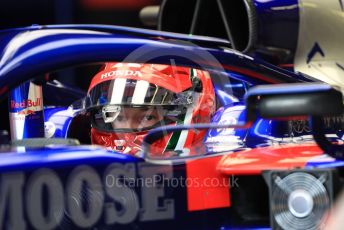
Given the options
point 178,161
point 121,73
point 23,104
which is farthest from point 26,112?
point 178,161

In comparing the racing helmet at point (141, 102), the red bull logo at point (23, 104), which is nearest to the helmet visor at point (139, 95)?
the racing helmet at point (141, 102)

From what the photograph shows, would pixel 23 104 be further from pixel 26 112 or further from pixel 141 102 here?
pixel 141 102

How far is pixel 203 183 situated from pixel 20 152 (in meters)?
0.52

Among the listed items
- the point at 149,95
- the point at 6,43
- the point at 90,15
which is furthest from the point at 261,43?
the point at 90,15

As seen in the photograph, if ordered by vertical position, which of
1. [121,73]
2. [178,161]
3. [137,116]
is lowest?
[178,161]

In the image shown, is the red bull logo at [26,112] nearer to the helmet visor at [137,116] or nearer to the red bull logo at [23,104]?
the red bull logo at [23,104]

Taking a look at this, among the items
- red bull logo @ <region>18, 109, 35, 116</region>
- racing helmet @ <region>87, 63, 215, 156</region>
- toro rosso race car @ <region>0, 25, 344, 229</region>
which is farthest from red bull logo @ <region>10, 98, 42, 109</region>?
toro rosso race car @ <region>0, 25, 344, 229</region>

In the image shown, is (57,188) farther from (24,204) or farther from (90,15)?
(90,15)

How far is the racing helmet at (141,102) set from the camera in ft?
9.52

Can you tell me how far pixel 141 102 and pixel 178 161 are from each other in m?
0.68

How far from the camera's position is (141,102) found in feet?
9.44

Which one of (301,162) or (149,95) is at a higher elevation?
(149,95)

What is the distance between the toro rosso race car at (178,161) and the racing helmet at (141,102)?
244mm

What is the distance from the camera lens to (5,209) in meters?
2.06
